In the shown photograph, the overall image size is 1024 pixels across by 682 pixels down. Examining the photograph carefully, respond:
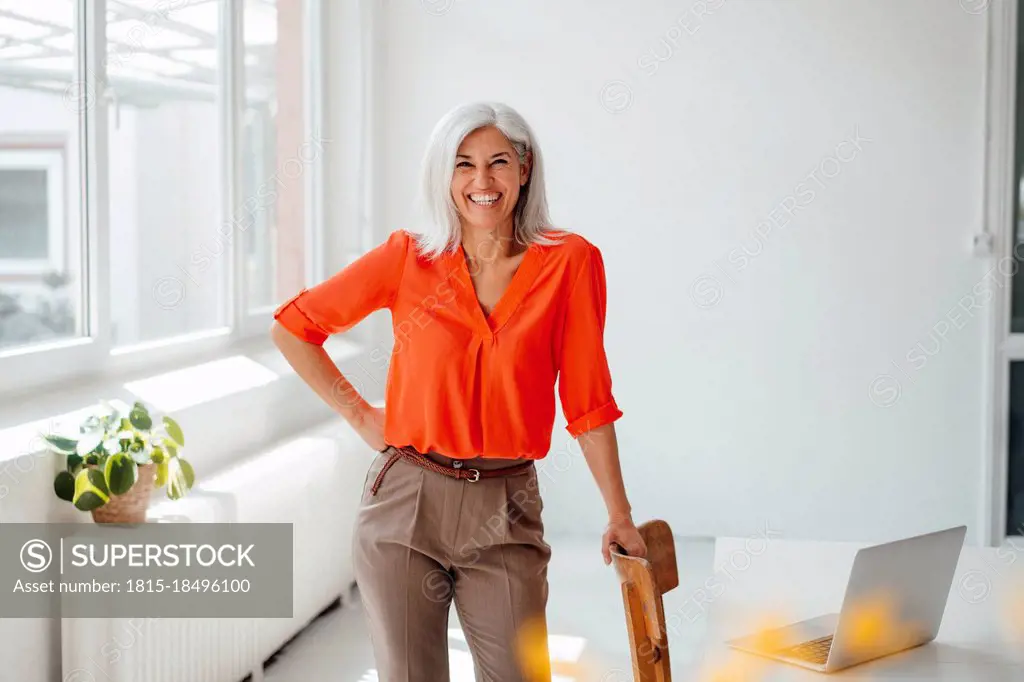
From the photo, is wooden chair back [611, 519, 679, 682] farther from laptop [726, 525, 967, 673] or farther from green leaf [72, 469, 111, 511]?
green leaf [72, 469, 111, 511]

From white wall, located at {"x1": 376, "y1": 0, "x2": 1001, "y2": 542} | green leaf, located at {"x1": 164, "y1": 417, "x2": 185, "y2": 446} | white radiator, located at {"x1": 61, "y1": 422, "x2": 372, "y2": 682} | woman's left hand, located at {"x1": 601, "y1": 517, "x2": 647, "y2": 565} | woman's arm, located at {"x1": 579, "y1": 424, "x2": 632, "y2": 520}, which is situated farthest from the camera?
white wall, located at {"x1": 376, "y1": 0, "x2": 1001, "y2": 542}

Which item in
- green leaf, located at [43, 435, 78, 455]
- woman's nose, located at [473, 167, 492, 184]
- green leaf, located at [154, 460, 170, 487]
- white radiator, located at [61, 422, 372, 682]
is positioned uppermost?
woman's nose, located at [473, 167, 492, 184]

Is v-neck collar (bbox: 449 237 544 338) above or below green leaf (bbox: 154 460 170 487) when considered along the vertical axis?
above

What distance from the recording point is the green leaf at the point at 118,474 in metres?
2.52

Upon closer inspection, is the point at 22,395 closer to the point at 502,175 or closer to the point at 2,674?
the point at 2,674

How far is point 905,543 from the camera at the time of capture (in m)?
→ 1.92

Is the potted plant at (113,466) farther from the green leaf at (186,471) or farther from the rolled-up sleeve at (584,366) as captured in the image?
the rolled-up sleeve at (584,366)

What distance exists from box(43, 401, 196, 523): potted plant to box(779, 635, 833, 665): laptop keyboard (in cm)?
145

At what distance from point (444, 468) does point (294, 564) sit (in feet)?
6.02

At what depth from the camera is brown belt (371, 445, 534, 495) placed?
1760 millimetres

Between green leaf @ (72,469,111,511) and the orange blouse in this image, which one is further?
green leaf @ (72,469,111,511)

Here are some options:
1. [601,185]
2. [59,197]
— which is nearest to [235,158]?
[59,197]

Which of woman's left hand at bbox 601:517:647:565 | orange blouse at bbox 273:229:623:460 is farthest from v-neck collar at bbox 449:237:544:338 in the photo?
woman's left hand at bbox 601:517:647:565

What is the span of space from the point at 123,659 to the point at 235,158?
1953 mm
